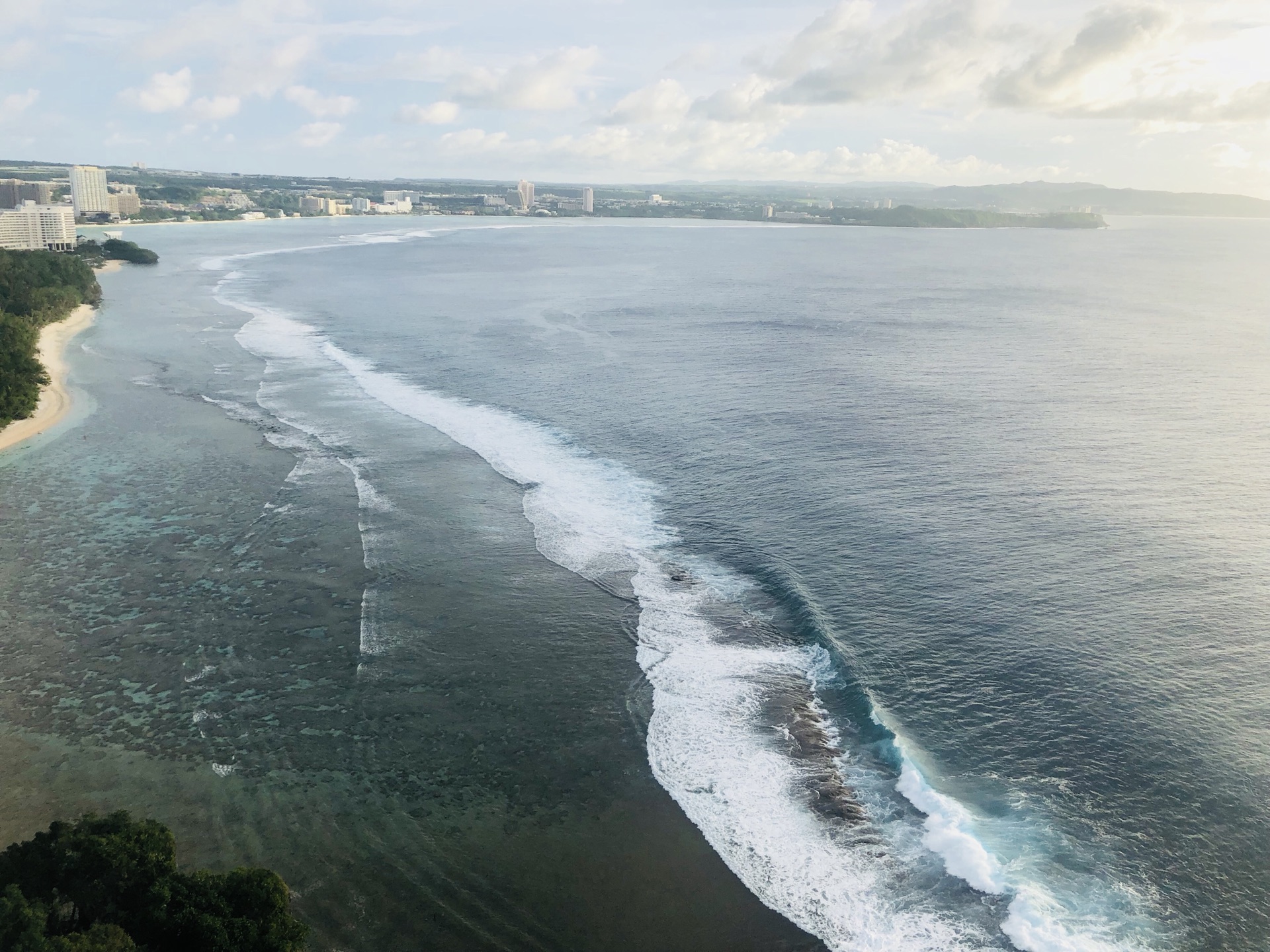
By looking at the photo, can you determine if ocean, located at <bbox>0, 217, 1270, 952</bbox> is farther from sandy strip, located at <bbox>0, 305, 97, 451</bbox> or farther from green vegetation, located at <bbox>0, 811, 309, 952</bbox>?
sandy strip, located at <bbox>0, 305, 97, 451</bbox>

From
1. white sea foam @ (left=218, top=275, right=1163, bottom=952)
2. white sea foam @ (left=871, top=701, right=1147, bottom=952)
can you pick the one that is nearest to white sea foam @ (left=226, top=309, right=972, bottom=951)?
white sea foam @ (left=218, top=275, right=1163, bottom=952)

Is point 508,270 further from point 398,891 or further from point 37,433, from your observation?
point 398,891

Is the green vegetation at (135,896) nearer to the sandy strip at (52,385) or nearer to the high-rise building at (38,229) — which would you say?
the sandy strip at (52,385)

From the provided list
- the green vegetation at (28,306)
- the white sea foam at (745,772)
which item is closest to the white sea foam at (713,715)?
the white sea foam at (745,772)

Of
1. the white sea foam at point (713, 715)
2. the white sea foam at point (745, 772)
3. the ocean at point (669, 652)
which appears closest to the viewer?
the white sea foam at point (745, 772)

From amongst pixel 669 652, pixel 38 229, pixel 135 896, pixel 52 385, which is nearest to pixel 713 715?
pixel 669 652

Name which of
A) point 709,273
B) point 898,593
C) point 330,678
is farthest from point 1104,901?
point 709,273
